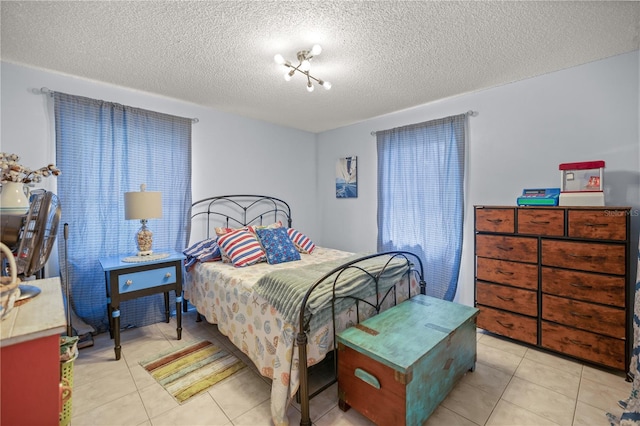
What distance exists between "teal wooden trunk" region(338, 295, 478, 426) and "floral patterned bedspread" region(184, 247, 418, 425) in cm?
17

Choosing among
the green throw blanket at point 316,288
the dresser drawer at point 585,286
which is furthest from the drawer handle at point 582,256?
the green throw blanket at point 316,288

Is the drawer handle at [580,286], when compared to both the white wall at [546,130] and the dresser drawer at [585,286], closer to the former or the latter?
the dresser drawer at [585,286]

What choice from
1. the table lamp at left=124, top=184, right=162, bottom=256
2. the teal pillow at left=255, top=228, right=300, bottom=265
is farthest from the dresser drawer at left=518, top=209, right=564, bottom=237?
the table lamp at left=124, top=184, right=162, bottom=256

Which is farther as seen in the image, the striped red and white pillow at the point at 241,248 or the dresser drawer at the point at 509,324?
the striped red and white pillow at the point at 241,248

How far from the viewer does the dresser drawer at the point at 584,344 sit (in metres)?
2.12

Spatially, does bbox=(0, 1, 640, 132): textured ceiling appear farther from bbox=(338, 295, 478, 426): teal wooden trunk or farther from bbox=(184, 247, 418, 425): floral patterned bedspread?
bbox=(338, 295, 478, 426): teal wooden trunk

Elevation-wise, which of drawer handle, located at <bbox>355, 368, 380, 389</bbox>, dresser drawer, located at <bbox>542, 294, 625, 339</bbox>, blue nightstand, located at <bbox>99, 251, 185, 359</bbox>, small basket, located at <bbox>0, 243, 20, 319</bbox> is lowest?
drawer handle, located at <bbox>355, 368, 380, 389</bbox>

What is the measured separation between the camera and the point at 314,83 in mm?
2814

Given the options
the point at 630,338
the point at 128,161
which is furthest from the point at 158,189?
the point at 630,338

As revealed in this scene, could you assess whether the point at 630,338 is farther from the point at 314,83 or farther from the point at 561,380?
the point at 314,83

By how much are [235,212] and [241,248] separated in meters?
1.04

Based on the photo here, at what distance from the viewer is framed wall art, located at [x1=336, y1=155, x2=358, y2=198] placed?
4238mm

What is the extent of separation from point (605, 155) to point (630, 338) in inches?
56.8

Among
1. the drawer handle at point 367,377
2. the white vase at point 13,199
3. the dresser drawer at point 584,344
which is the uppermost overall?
the white vase at point 13,199
